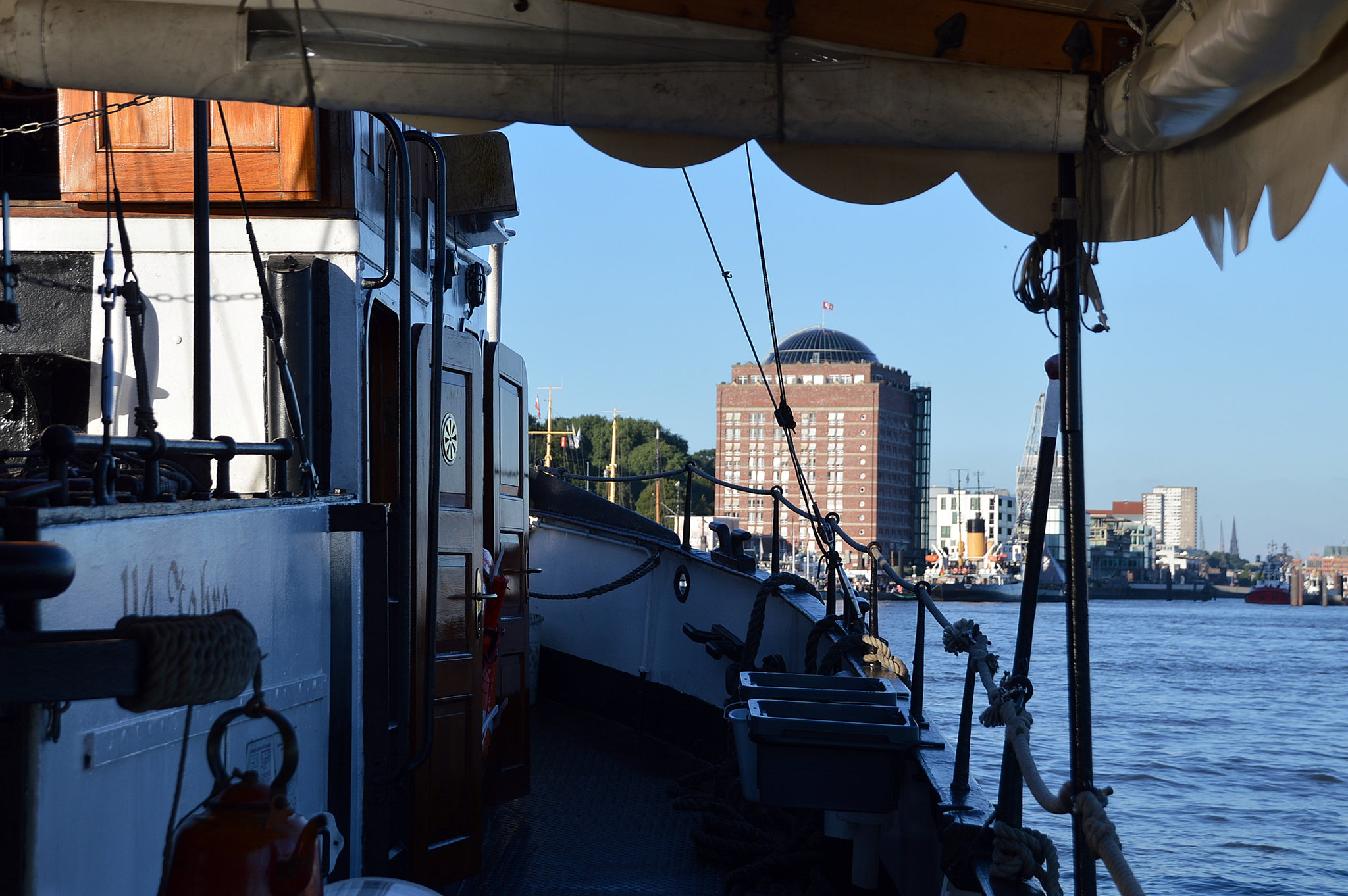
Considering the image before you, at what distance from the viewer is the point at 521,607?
6.08 meters

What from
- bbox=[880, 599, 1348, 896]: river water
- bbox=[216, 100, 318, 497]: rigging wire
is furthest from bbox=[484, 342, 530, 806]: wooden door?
bbox=[880, 599, 1348, 896]: river water

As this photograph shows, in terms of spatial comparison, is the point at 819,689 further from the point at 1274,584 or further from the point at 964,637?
the point at 1274,584

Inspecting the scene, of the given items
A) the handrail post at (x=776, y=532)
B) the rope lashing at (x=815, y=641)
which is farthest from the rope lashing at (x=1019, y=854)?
the handrail post at (x=776, y=532)

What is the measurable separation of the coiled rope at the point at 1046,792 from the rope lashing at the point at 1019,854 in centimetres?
19

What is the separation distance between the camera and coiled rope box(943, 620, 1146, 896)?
6.49 feet

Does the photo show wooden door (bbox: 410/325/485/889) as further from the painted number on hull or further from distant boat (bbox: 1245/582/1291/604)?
distant boat (bbox: 1245/582/1291/604)

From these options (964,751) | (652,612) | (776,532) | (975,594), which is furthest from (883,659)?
(975,594)

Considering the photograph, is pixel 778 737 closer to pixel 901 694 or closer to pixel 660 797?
pixel 901 694

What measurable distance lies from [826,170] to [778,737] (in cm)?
192

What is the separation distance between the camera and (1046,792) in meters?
2.31

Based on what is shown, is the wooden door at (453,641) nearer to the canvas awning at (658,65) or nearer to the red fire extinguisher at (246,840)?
the canvas awning at (658,65)

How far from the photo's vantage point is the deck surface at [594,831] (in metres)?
4.65

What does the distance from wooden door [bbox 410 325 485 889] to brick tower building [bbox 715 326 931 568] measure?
10664cm

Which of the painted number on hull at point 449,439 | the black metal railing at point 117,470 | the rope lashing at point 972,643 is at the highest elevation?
the painted number on hull at point 449,439
